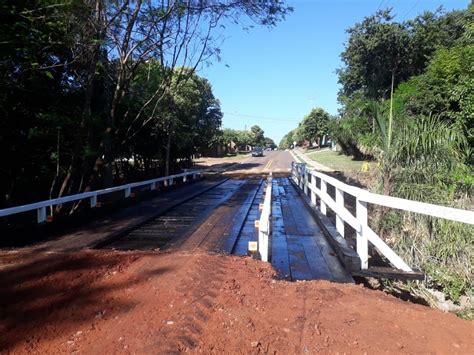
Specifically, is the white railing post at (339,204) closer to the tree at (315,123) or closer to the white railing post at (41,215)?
the white railing post at (41,215)

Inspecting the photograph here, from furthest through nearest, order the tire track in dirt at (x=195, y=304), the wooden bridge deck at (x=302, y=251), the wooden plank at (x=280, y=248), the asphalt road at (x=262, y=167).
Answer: the asphalt road at (x=262, y=167) < the wooden plank at (x=280, y=248) < the wooden bridge deck at (x=302, y=251) < the tire track in dirt at (x=195, y=304)

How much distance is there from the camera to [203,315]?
4207 mm

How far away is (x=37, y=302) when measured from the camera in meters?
4.72

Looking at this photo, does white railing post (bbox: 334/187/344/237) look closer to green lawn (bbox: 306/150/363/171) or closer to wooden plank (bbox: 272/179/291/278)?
wooden plank (bbox: 272/179/291/278)

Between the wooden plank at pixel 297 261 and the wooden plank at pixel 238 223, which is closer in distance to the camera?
the wooden plank at pixel 297 261

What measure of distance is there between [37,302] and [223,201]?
34.8 ft

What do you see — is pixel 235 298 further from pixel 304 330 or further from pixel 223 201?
pixel 223 201

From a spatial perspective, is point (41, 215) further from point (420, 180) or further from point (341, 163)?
point (341, 163)

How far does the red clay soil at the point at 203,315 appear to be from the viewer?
147 inches

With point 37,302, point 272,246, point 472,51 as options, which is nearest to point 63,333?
point 37,302

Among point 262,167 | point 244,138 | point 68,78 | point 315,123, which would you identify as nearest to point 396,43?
point 262,167

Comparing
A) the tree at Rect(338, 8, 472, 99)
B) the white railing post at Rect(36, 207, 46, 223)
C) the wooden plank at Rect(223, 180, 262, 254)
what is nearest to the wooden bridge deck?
the wooden plank at Rect(223, 180, 262, 254)

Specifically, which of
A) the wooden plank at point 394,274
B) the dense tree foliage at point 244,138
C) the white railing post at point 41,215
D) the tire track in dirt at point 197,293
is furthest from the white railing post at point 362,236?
the dense tree foliage at point 244,138

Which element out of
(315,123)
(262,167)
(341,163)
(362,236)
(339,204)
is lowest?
(262,167)
